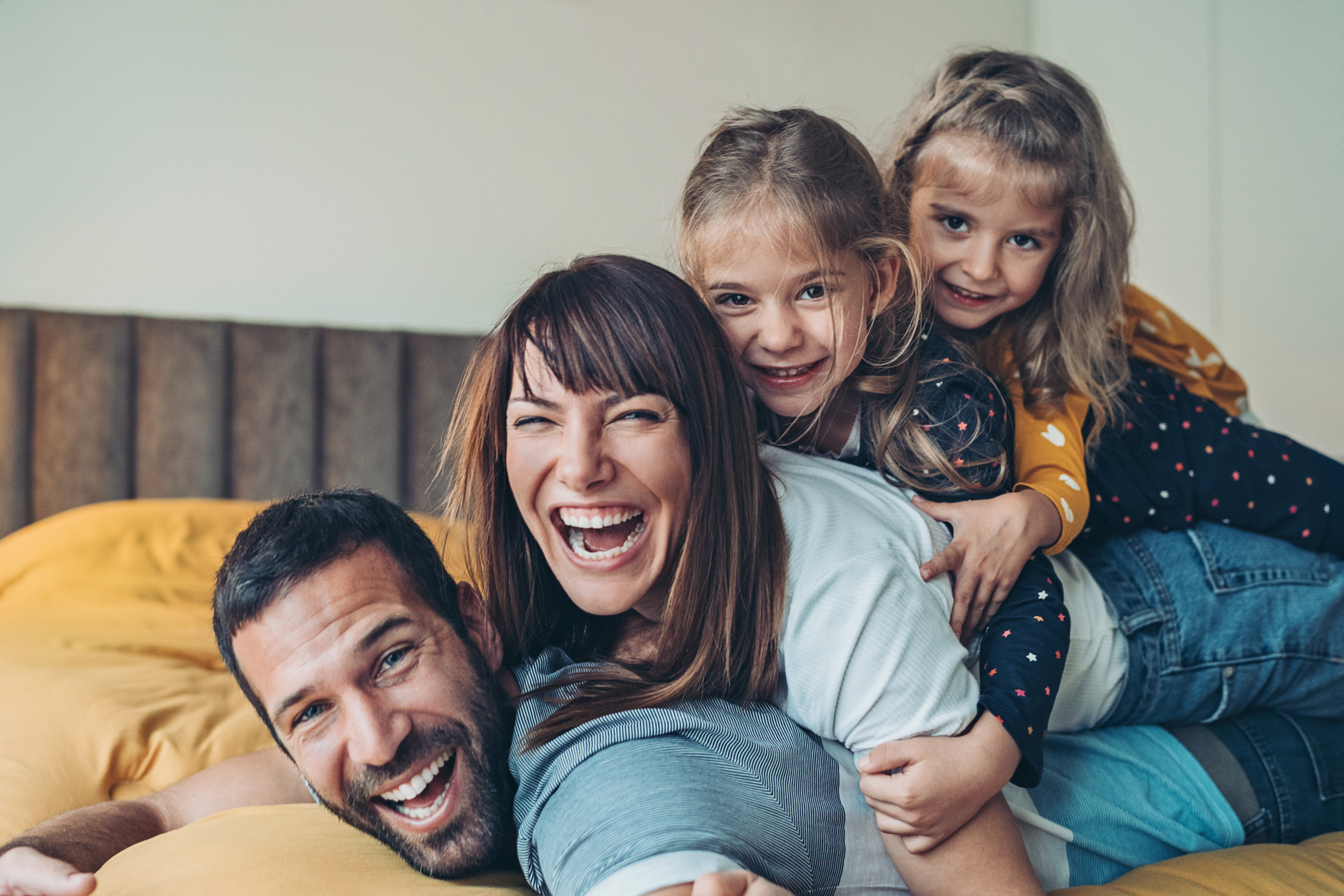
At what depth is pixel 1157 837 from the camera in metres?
1.19

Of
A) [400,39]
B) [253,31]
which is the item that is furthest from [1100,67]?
[253,31]

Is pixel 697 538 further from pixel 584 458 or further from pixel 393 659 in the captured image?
pixel 393 659

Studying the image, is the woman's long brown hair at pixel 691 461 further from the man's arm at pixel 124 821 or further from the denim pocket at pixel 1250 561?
the denim pocket at pixel 1250 561

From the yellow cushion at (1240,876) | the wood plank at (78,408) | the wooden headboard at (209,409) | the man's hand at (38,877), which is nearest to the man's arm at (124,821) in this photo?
the man's hand at (38,877)

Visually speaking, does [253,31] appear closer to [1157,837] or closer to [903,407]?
[903,407]

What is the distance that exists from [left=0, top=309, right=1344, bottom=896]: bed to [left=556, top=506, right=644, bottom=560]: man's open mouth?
0.63 ft

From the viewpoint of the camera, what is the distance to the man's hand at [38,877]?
887mm

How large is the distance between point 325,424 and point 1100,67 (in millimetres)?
2980

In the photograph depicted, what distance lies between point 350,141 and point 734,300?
208 cm

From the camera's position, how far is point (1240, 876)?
1.02m

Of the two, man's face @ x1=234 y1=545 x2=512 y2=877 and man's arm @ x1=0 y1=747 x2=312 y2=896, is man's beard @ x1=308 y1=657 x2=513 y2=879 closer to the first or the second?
man's face @ x1=234 y1=545 x2=512 y2=877

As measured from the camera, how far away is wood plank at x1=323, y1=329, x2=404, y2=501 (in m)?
2.81

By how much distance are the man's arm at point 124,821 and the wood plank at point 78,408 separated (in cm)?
165

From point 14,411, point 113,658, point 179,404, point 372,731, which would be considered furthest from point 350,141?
point 372,731
